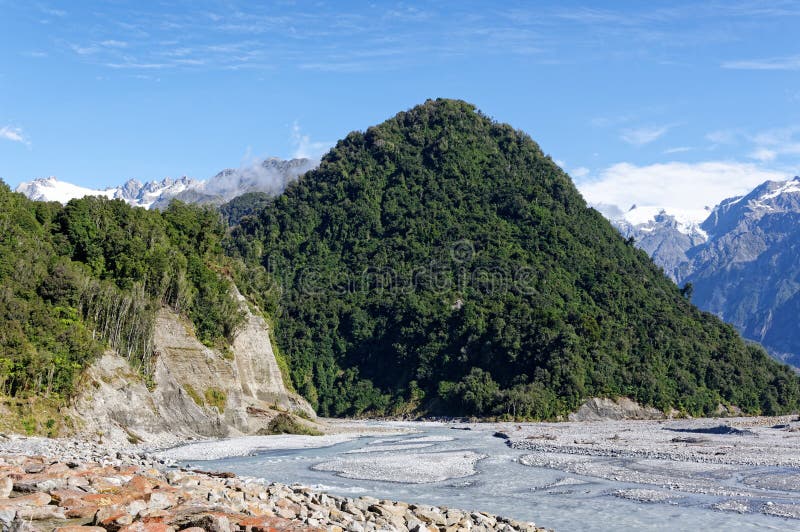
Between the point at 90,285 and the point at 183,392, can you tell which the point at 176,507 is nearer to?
the point at 90,285

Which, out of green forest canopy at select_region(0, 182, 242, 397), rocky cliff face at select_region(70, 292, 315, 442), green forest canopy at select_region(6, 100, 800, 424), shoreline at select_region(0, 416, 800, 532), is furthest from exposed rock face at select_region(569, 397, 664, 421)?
green forest canopy at select_region(0, 182, 242, 397)

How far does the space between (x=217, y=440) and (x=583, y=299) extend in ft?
325

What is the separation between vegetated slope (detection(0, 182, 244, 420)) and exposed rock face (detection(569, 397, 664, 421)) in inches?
2448

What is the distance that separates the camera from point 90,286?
60.8 meters

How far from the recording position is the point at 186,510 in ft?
56.8

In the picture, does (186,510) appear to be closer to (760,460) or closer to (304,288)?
(760,460)

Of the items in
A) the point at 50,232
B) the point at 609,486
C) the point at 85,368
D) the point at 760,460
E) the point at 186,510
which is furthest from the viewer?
the point at 50,232

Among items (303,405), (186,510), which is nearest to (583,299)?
(303,405)

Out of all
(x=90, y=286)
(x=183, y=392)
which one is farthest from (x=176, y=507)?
(x=183, y=392)

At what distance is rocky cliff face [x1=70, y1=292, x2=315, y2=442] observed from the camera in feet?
182

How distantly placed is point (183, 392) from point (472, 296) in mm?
89361

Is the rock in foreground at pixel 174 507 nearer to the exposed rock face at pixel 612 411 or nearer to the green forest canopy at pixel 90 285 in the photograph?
the green forest canopy at pixel 90 285

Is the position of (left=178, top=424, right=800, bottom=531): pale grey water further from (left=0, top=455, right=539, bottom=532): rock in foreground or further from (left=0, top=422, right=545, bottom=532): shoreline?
(left=0, top=455, right=539, bottom=532): rock in foreground

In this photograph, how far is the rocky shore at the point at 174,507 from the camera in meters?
16.2
